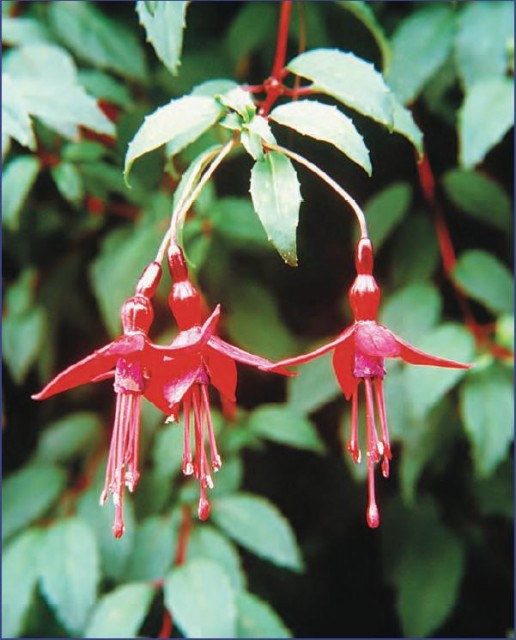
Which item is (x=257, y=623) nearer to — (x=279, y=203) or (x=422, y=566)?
(x=422, y=566)

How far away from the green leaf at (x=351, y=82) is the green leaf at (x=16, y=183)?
38cm

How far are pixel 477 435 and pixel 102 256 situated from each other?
496mm

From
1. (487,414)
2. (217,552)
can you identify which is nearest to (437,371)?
(487,414)

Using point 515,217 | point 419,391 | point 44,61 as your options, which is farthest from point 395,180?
point 44,61

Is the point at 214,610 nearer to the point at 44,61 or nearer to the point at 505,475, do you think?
the point at 505,475

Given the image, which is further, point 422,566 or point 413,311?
point 422,566

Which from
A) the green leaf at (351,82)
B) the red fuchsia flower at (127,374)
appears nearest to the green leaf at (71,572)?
the red fuchsia flower at (127,374)

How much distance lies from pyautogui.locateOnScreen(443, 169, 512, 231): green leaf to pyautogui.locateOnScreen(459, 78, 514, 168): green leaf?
0.64 ft

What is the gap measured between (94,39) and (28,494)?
55cm

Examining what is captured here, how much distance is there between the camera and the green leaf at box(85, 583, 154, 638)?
36.4 inches

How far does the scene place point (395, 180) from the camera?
1.14 m

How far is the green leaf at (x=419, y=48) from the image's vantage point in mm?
950

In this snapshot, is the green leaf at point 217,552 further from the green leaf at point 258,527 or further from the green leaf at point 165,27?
the green leaf at point 165,27

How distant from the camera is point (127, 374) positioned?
533 mm
